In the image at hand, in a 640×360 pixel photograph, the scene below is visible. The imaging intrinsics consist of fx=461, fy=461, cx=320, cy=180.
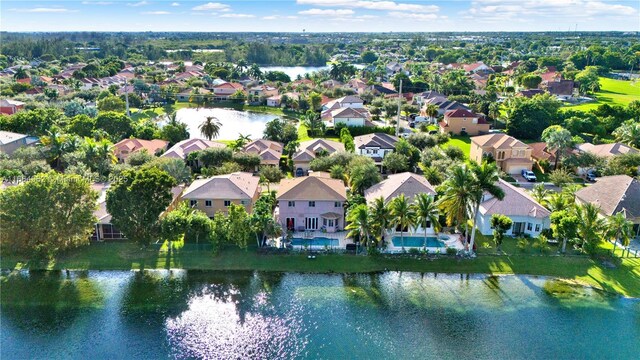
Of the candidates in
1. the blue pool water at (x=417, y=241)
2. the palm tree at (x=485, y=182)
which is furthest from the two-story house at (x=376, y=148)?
the palm tree at (x=485, y=182)

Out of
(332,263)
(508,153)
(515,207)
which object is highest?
(508,153)

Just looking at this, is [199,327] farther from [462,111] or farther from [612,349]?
[462,111]

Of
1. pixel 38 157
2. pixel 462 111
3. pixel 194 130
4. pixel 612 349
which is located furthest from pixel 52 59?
pixel 612 349

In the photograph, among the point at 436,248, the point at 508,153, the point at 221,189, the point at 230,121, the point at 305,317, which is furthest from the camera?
the point at 230,121

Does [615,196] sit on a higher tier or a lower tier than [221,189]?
lower

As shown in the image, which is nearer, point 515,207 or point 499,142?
point 515,207

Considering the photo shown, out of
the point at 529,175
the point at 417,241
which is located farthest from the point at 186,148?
the point at 529,175

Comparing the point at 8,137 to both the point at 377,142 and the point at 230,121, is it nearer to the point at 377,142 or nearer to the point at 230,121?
the point at 230,121

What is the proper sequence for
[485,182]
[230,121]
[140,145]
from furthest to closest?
[230,121]
[140,145]
[485,182]
